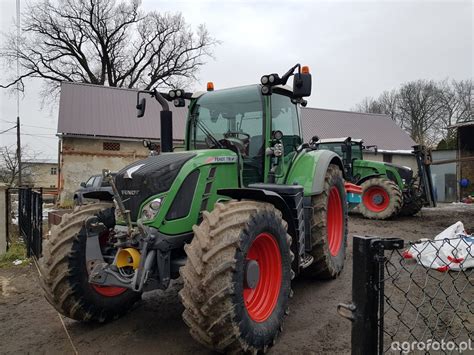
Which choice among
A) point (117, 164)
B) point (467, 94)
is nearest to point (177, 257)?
point (117, 164)

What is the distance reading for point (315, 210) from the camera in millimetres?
4492

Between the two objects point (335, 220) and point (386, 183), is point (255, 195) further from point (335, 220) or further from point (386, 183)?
point (386, 183)

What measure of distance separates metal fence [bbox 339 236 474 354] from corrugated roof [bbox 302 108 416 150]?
20211 millimetres

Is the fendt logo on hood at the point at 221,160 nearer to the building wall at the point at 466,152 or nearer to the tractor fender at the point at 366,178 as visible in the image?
the tractor fender at the point at 366,178

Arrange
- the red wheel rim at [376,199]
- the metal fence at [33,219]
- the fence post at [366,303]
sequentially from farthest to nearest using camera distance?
the red wheel rim at [376,199], the metal fence at [33,219], the fence post at [366,303]

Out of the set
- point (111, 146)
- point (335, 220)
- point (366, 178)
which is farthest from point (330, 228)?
point (111, 146)

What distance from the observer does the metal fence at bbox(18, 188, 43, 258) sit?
6.77 m

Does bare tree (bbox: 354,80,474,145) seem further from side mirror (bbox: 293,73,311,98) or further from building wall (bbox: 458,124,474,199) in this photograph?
side mirror (bbox: 293,73,311,98)

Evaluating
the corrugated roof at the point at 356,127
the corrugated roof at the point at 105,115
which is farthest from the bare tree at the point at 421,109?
the corrugated roof at the point at 105,115

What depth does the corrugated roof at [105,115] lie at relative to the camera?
1794 cm

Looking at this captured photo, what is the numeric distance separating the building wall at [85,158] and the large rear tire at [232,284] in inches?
604

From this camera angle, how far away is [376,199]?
11.0 metres

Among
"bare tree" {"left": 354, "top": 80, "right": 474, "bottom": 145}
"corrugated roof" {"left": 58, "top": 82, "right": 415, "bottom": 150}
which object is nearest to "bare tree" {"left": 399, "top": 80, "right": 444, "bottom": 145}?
"bare tree" {"left": 354, "top": 80, "right": 474, "bottom": 145}

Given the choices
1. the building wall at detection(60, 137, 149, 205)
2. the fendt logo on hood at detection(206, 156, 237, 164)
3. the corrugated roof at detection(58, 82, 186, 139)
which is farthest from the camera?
the corrugated roof at detection(58, 82, 186, 139)
